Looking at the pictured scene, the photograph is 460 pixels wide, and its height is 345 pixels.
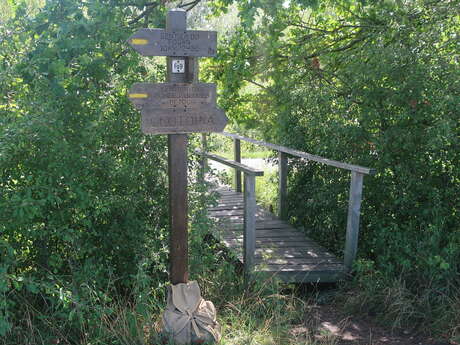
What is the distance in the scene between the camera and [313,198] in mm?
6227

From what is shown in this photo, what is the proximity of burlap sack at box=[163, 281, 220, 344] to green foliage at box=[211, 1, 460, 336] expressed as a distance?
6.00 feet

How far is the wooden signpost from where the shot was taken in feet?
11.9

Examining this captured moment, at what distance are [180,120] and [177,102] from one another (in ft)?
0.43

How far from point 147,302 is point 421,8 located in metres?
4.22

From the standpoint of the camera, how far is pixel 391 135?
5109mm

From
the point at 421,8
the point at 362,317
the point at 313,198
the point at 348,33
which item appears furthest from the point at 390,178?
the point at 348,33

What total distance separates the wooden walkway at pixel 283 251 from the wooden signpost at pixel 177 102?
859 mm

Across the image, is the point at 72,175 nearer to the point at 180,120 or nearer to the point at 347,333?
the point at 180,120

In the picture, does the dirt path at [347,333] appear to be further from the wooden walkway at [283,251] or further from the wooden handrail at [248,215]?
the wooden handrail at [248,215]

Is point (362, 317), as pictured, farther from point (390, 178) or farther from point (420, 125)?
point (420, 125)

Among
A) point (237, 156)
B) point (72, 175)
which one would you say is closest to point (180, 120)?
point (72, 175)

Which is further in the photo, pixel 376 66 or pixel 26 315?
pixel 376 66

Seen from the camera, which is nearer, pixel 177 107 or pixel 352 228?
pixel 177 107

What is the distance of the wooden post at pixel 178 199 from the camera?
379 cm
